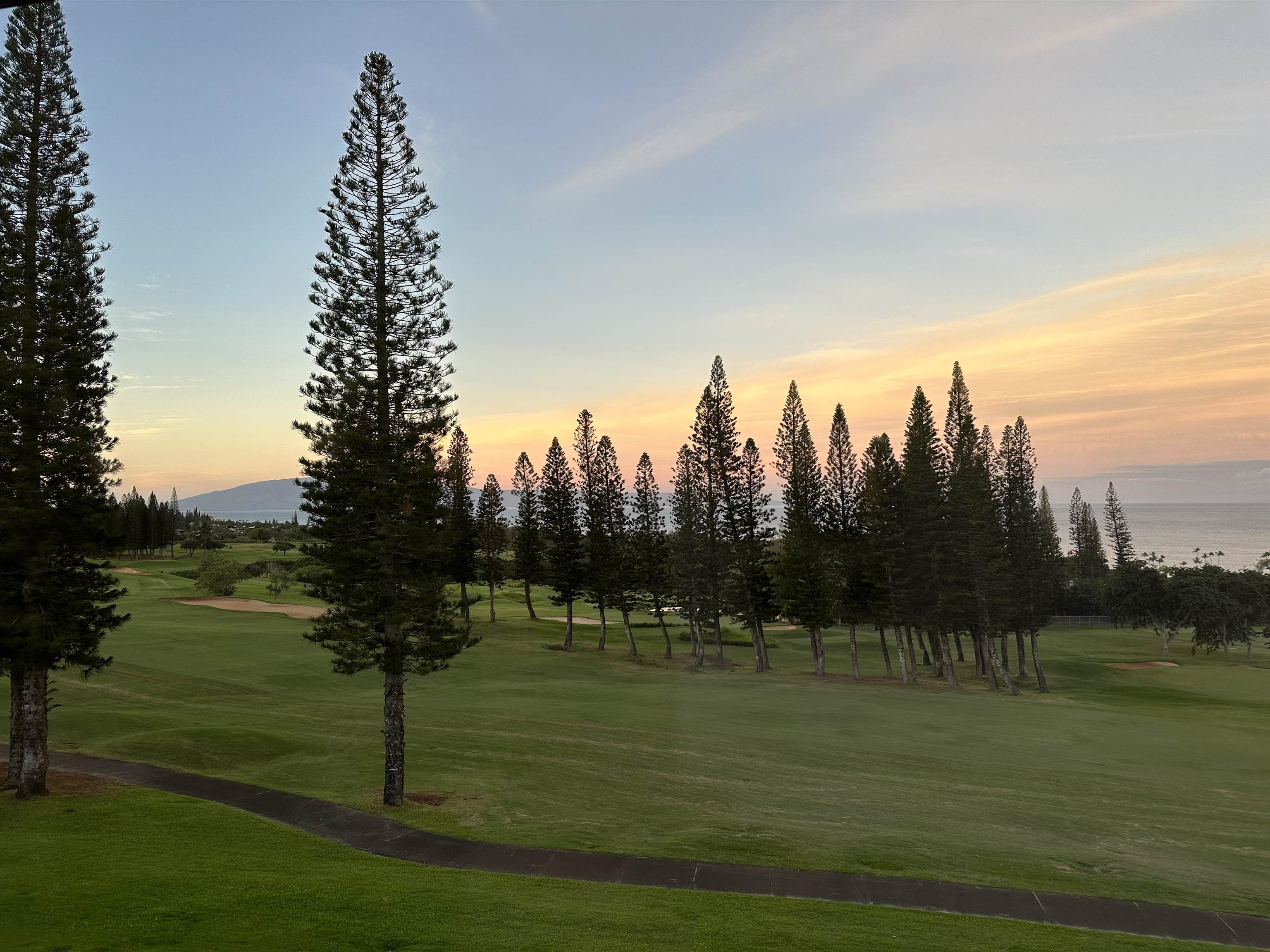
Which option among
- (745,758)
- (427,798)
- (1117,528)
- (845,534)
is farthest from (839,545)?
(1117,528)

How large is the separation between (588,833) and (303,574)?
419 inches

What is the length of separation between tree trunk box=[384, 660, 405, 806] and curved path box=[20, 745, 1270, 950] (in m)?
1.35

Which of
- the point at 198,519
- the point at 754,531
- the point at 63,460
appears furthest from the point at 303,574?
the point at 198,519

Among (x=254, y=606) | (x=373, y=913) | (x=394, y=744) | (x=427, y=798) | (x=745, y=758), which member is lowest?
(x=745, y=758)

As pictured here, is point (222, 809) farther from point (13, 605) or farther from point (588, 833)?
point (588, 833)

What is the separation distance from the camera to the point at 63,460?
1677 centimetres

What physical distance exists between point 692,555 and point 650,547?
8.61 m

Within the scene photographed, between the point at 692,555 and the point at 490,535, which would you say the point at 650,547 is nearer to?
the point at 692,555

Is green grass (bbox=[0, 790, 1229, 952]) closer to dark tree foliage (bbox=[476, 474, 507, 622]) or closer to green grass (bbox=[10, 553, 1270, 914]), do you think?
green grass (bbox=[10, 553, 1270, 914])

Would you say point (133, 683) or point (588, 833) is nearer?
point (588, 833)

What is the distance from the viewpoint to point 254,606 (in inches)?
2199

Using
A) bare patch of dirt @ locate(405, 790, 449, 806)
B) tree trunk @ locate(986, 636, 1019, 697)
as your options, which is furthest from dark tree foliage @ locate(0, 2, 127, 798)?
tree trunk @ locate(986, 636, 1019, 697)

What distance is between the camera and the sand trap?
5331 cm

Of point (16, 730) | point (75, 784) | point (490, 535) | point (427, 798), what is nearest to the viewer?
point (16, 730)
